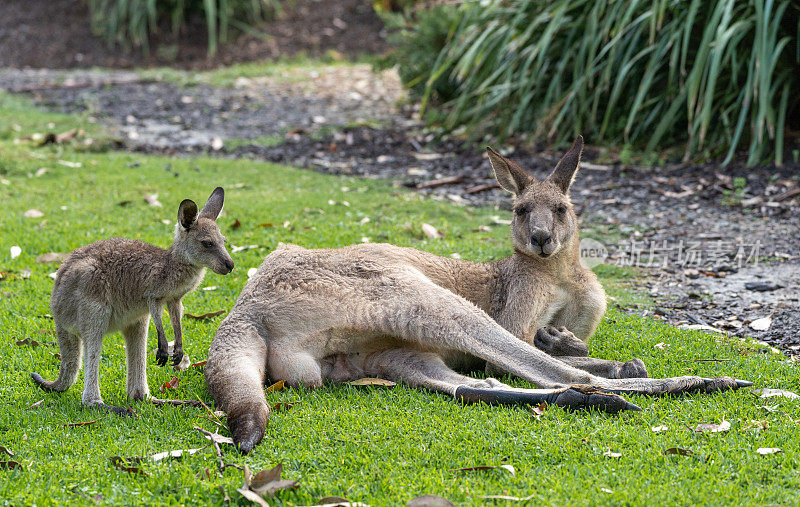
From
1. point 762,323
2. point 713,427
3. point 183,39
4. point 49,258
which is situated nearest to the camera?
point 713,427

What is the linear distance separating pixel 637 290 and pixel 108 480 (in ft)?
12.6

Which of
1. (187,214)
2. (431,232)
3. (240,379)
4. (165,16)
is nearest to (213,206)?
(187,214)

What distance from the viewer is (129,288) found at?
3809 millimetres

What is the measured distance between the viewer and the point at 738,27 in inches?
316

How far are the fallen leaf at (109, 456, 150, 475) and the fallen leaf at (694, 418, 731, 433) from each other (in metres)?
2.13

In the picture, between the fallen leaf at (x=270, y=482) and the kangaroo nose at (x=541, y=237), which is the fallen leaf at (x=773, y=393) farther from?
the fallen leaf at (x=270, y=482)

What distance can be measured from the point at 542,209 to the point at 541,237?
0.64ft

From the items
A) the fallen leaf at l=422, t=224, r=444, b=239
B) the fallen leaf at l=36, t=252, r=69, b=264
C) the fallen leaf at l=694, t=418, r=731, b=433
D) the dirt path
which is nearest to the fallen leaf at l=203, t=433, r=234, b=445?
the fallen leaf at l=694, t=418, r=731, b=433

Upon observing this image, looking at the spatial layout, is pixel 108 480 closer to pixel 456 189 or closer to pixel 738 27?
pixel 456 189

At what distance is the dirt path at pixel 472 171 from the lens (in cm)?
580

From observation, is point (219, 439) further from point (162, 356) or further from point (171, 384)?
point (171, 384)

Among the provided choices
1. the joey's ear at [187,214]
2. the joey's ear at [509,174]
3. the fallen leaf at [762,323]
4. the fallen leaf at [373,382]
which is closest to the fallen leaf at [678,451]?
the fallen leaf at [373,382]

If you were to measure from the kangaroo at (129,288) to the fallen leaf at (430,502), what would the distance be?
1.41 meters

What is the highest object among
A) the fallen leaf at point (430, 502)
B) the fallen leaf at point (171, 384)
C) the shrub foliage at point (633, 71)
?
the shrub foliage at point (633, 71)
